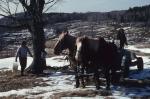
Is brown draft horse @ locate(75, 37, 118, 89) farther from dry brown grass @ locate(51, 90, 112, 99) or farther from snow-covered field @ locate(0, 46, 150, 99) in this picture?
snow-covered field @ locate(0, 46, 150, 99)

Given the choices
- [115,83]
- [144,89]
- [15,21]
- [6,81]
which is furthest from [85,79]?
[15,21]

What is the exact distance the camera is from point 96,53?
53.2 ft

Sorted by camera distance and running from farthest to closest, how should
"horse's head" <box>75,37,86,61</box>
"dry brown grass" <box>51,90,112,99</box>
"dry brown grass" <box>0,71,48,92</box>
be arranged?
"dry brown grass" <box>0,71,48,92</box> → "horse's head" <box>75,37,86,61</box> → "dry brown grass" <box>51,90,112,99</box>

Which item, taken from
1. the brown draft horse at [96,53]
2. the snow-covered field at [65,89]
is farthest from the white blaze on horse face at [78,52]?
the snow-covered field at [65,89]

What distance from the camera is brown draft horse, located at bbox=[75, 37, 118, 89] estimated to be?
1605 centimetres

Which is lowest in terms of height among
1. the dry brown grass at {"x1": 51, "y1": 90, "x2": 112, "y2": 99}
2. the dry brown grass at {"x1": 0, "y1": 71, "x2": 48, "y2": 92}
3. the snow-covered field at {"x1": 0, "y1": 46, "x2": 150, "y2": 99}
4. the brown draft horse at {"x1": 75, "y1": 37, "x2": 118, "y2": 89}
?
the dry brown grass at {"x1": 0, "y1": 71, "x2": 48, "y2": 92}

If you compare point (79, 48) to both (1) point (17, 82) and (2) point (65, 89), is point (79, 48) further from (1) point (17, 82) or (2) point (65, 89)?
(1) point (17, 82)

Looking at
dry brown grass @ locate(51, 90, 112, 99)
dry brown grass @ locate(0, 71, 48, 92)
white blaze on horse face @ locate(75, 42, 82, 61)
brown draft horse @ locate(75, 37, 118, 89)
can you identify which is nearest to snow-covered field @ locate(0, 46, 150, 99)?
dry brown grass @ locate(51, 90, 112, 99)

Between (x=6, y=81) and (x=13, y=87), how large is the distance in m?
1.94

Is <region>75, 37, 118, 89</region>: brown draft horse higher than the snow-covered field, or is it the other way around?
<region>75, 37, 118, 89</region>: brown draft horse

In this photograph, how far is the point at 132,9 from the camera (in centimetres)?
11569

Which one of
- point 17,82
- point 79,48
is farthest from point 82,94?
point 17,82

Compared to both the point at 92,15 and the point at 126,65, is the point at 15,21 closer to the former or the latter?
the point at 126,65

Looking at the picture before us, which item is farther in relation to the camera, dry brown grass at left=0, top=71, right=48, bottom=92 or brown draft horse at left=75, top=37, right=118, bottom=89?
dry brown grass at left=0, top=71, right=48, bottom=92
